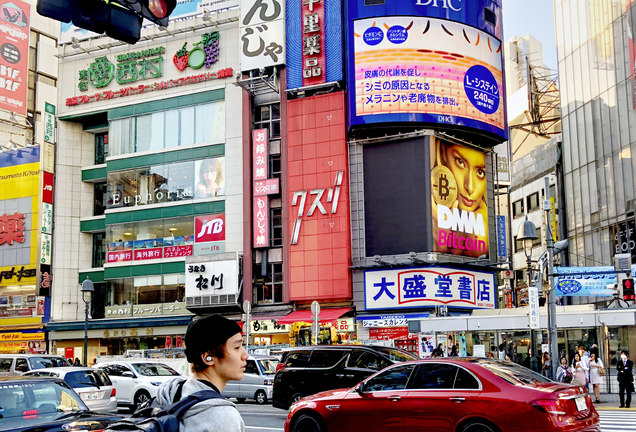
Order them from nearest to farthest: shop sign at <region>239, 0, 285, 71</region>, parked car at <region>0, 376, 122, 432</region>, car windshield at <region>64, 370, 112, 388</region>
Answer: parked car at <region>0, 376, 122, 432</region> < car windshield at <region>64, 370, 112, 388</region> < shop sign at <region>239, 0, 285, 71</region>

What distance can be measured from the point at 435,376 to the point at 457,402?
74 cm

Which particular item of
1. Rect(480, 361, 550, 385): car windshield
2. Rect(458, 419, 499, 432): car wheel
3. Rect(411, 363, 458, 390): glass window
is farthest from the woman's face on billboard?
Rect(458, 419, 499, 432): car wheel

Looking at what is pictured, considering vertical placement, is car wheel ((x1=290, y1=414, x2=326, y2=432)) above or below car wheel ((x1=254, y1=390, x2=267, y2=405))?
above

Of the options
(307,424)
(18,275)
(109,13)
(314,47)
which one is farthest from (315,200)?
(109,13)

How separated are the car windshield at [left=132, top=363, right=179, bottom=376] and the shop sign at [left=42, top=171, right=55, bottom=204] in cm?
3280

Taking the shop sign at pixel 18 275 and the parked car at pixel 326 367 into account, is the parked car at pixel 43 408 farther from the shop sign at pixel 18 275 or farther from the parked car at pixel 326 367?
the shop sign at pixel 18 275

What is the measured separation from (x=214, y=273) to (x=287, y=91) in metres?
12.1

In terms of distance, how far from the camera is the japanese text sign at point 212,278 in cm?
4841

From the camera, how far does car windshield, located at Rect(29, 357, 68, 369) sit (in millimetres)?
22406

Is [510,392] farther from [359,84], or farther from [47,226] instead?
[47,226]

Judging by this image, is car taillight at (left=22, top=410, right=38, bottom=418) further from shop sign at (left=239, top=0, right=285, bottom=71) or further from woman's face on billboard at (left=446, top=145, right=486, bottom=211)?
shop sign at (left=239, top=0, right=285, bottom=71)

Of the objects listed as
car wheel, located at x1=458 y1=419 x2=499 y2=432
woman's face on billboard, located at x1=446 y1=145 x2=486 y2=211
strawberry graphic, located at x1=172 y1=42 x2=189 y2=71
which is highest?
strawberry graphic, located at x1=172 y1=42 x2=189 y2=71

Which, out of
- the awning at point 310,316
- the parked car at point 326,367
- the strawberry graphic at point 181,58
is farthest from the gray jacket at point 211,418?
the strawberry graphic at point 181,58

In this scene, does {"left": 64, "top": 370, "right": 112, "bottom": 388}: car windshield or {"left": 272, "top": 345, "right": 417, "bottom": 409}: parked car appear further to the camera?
A: {"left": 272, "top": 345, "right": 417, "bottom": 409}: parked car
